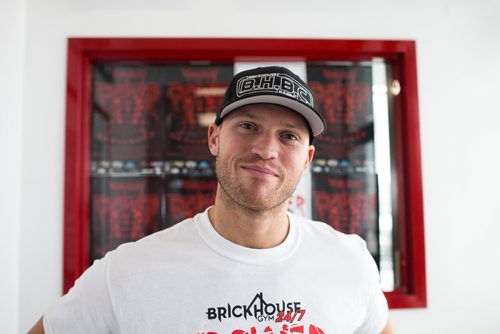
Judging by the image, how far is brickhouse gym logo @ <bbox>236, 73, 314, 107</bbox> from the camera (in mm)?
1093

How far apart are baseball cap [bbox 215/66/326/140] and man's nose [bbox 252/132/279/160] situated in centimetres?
10

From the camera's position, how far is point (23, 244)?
1.88 m

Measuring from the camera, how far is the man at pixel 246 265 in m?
1.00

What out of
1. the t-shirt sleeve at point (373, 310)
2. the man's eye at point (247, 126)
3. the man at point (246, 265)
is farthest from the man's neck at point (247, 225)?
the t-shirt sleeve at point (373, 310)

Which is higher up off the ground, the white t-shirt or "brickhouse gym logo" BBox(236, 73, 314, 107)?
"brickhouse gym logo" BBox(236, 73, 314, 107)

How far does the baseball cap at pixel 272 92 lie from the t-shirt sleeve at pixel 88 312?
1.87ft

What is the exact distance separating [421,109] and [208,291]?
62.2 inches

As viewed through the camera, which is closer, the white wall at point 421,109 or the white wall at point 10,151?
the white wall at point 10,151

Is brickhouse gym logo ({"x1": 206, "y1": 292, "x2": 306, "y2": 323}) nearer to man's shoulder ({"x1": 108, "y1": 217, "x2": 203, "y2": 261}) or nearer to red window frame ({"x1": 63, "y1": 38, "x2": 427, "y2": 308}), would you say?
man's shoulder ({"x1": 108, "y1": 217, "x2": 203, "y2": 261})

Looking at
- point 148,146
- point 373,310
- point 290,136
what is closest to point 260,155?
point 290,136

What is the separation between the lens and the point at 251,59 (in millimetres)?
2062

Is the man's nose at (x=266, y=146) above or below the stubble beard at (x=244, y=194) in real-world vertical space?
above

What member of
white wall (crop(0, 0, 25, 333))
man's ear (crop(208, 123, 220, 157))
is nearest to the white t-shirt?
man's ear (crop(208, 123, 220, 157))

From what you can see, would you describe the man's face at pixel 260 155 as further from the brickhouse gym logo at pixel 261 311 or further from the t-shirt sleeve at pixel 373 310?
the t-shirt sleeve at pixel 373 310
